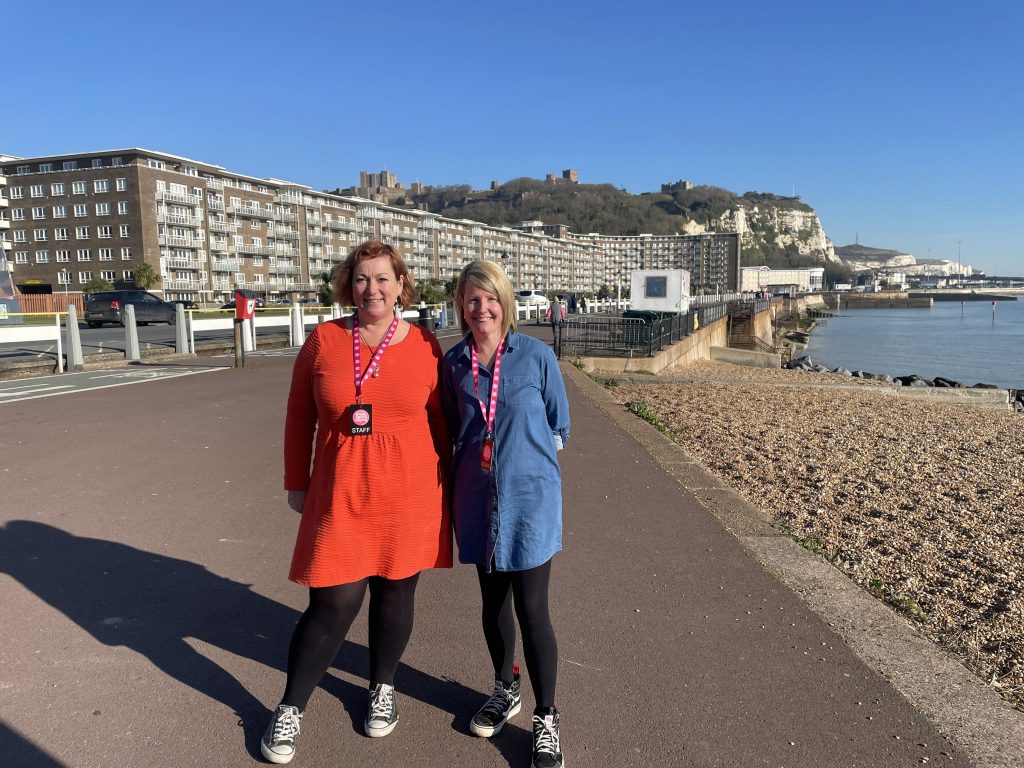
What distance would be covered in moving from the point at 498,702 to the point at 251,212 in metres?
86.3

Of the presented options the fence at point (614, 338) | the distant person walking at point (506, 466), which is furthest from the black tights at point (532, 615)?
the fence at point (614, 338)

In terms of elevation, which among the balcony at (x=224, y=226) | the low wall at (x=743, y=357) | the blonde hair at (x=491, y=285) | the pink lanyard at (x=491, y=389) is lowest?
the low wall at (x=743, y=357)

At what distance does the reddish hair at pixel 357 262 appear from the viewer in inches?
106

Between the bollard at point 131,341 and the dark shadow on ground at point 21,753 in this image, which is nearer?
the dark shadow on ground at point 21,753

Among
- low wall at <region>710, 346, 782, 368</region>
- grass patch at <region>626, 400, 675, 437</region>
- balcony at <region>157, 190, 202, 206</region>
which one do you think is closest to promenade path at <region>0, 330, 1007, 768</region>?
grass patch at <region>626, 400, 675, 437</region>

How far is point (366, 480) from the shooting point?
8.27 ft

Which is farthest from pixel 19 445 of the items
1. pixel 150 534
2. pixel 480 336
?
pixel 480 336

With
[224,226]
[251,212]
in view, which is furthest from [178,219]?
[251,212]

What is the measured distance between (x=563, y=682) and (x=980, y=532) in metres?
4.05

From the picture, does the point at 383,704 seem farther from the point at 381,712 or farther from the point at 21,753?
the point at 21,753

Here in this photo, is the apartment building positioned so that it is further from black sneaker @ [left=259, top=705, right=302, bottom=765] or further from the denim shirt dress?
the denim shirt dress

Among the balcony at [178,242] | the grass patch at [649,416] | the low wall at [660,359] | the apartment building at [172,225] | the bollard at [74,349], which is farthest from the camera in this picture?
the balcony at [178,242]

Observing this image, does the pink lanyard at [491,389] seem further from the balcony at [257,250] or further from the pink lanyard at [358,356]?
the balcony at [257,250]

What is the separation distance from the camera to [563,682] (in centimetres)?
293
